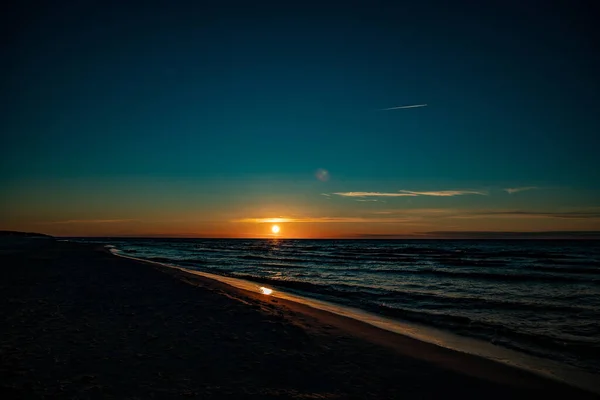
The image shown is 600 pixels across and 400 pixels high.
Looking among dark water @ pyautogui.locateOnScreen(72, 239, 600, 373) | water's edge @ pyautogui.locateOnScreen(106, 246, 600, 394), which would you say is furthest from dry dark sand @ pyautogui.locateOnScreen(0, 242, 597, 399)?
dark water @ pyautogui.locateOnScreen(72, 239, 600, 373)

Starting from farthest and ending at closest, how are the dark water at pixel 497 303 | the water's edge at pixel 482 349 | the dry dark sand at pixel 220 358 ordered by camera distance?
the dark water at pixel 497 303, the water's edge at pixel 482 349, the dry dark sand at pixel 220 358

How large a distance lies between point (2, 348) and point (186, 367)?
151 inches

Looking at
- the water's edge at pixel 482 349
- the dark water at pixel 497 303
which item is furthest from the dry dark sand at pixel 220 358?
the dark water at pixel 497 303

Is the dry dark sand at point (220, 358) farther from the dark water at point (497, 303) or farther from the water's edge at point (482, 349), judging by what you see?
the dark water at point (497, 303)

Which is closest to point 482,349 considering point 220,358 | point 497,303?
point 220,358

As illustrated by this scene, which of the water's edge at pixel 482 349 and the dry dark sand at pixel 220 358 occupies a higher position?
the dry dark sand at pixel 220 358

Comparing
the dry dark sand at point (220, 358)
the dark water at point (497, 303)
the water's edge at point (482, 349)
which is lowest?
the dark water at point (497, 303)

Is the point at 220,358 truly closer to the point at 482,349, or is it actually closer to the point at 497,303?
the point at 482,349

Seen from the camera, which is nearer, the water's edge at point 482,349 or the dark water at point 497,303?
the water's edge at point 482,349

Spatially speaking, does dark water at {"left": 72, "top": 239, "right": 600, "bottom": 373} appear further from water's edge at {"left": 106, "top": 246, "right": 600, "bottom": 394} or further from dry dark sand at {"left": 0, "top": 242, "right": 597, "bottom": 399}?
dry dark sand at {"left": 0, "top": 242, "right": 597, "bottom": 399}

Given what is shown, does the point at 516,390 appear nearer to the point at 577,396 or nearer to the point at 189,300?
the point at 577,396

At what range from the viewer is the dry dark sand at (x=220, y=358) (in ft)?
20.2

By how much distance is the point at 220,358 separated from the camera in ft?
25.3

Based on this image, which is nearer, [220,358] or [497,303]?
[220,358]
